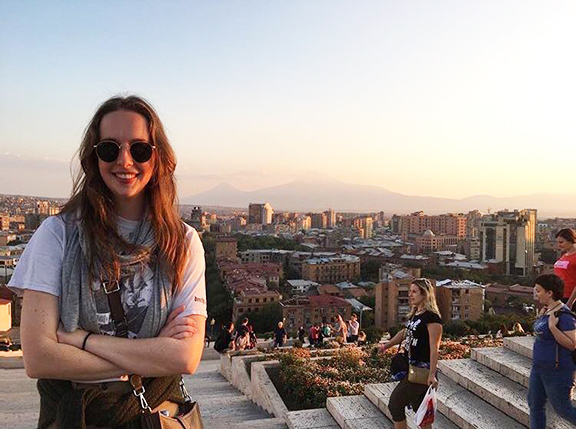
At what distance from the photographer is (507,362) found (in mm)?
4145

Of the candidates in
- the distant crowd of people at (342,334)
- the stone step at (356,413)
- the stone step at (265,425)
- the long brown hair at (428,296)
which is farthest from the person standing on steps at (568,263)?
the distant crowd of people at (342,334)

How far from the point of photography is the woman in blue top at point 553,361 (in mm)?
2803

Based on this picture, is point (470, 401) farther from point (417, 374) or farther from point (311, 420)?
point (311, 420)

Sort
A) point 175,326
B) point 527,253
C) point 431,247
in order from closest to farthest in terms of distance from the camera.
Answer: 1. point 175,326
2. point 527,253
3. point 431,247

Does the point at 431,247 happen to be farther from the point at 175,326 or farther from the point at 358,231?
the point at 175,326

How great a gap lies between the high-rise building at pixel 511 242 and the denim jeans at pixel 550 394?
202 ft

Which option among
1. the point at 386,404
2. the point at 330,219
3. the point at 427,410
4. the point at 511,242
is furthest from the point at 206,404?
the point at 330,219

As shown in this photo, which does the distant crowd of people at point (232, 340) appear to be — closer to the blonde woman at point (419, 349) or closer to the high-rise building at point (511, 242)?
the blonde woman at point (419, 349)

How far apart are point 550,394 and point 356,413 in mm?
1586

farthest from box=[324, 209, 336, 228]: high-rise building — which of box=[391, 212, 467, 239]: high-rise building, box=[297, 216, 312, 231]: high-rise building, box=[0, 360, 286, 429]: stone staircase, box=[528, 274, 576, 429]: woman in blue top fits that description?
box=[528, 274, 576, 429]: woman in blue top

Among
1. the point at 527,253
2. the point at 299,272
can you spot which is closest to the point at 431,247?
the point at 527,253

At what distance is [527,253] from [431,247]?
30770 mm

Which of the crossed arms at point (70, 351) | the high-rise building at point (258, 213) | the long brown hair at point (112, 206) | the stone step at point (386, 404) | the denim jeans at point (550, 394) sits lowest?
the high-rise building at point (258, 213)

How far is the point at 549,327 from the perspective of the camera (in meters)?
2.88
